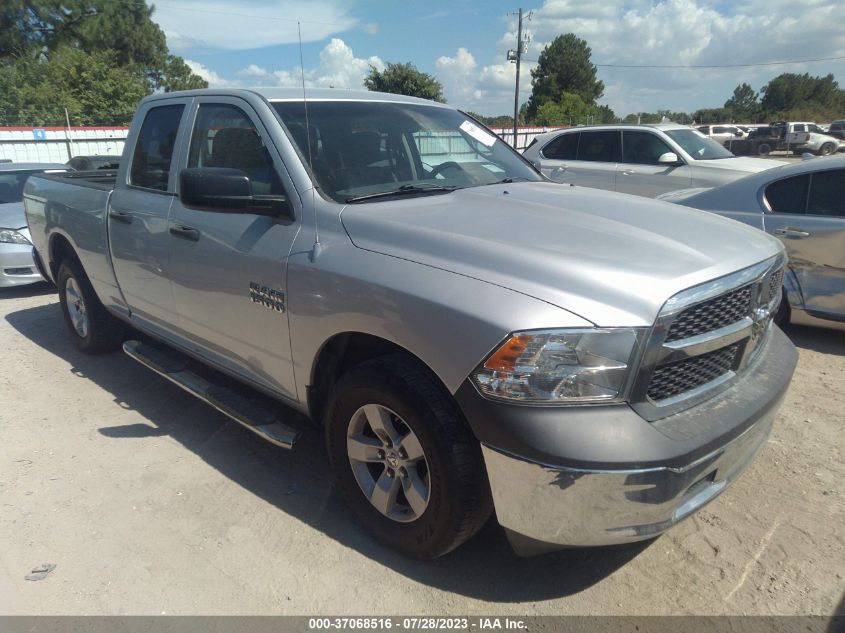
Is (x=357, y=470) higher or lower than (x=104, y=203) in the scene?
lower

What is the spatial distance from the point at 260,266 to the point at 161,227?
1.09 meters

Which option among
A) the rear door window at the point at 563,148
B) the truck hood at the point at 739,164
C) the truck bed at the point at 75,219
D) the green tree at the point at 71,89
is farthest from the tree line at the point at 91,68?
the truck bed at the point at 75,219

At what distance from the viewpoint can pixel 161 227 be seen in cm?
364

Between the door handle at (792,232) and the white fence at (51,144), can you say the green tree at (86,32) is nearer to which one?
the white fence at (51,144)

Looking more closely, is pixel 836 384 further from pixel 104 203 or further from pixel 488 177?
pixel 104 203

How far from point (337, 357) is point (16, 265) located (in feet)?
20.7

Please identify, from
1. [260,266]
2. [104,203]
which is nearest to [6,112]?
[104,203]

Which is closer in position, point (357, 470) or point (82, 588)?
point (82, 588)

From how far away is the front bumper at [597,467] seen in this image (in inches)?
78.2

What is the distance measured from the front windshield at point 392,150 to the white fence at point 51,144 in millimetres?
19563

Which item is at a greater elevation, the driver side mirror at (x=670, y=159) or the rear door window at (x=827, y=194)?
the driver side mirror at (x=670, y=159)

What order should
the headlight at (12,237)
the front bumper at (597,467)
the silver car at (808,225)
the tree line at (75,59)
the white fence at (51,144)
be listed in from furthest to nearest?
the tree line at (75,59)
the white fence at (51,144)
the headlight at (12,237)
the silver car at (808,225)
the front bumper at (597,467)

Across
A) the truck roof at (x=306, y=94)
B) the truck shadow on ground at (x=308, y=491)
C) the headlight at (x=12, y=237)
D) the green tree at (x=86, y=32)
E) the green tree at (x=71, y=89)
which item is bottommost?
the truck shadow on ground at (x=308, y=491)

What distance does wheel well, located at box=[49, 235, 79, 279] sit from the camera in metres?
5.11
